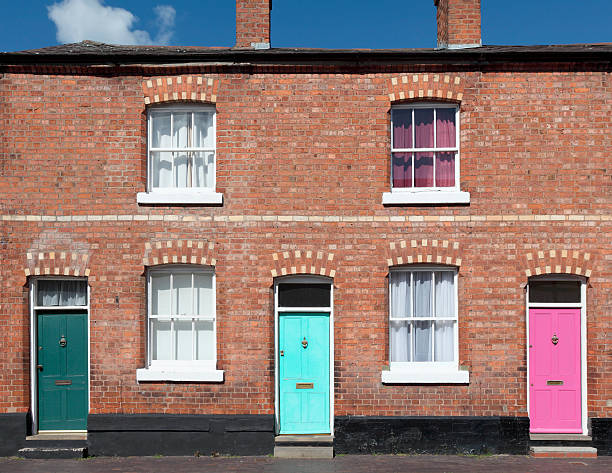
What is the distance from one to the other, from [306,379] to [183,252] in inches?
127

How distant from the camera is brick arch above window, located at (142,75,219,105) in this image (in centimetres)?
1032

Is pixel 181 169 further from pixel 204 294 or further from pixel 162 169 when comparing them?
pixel 204 294

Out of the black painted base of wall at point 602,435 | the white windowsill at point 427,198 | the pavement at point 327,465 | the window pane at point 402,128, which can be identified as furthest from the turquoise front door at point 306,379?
the black painted base of wall at point 602,435

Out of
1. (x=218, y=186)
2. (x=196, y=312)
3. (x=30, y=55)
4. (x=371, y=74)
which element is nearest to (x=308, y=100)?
(x=371, y=74)

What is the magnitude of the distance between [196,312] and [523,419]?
6.18 meters

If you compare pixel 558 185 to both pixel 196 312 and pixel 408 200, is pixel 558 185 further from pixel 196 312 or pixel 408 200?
pixel 196 312

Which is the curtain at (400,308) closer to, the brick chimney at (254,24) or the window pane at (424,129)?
the window pane at (424,129)

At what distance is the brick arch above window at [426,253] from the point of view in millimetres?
10094

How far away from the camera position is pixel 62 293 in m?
10.5

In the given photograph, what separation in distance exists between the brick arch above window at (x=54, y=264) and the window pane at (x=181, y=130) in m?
2.78

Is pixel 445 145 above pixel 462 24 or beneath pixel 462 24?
beneath

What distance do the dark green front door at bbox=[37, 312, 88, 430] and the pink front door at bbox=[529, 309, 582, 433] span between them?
27.1 feet

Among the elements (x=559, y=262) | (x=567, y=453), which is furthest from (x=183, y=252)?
(x=567, y=453)

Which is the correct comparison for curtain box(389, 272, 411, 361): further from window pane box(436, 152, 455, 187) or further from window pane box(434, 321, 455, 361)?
window pane box(436, 152, 455, 187)
